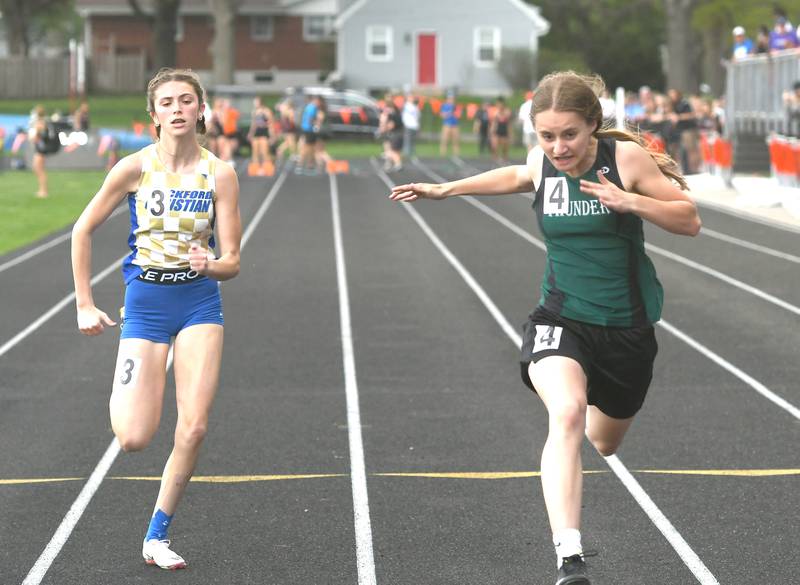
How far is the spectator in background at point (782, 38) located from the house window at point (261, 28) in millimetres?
46110

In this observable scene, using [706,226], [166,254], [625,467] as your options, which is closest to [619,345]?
[166,254]

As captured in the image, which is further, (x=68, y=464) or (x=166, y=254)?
(x=68, y=464)

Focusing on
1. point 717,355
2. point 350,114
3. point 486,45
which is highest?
point 486,45

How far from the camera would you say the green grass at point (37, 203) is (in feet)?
72.4

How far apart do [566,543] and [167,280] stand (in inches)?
75.9

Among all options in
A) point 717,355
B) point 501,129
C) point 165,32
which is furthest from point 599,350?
point 165,32

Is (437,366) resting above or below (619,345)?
below

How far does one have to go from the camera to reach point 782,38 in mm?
30078

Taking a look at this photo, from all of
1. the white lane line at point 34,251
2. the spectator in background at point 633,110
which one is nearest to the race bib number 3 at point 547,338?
the white lane line at point 34,251

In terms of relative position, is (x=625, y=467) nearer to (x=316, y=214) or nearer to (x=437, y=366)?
(x=437, y=366)

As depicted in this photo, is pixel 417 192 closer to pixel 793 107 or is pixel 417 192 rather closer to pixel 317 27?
pixel 793 107

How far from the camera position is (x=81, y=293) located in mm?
5949

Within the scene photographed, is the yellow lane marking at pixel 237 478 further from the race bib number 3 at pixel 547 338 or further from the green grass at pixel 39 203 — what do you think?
the green grass at pixel 39 203

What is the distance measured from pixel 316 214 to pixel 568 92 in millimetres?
20546
